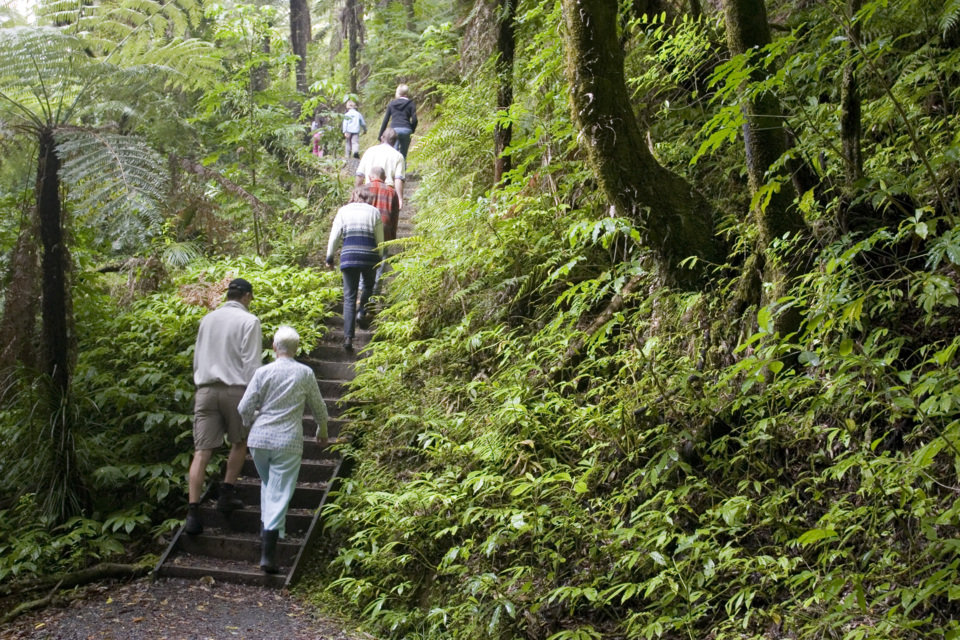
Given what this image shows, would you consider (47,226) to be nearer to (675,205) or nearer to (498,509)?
(498,509)

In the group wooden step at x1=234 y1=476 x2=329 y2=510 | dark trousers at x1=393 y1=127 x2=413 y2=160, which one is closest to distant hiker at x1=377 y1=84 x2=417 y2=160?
dark trousers at x1=393 y1=127 x2=413 y2=160

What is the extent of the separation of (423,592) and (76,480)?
3497mm

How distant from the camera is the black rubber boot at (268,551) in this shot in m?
5.73

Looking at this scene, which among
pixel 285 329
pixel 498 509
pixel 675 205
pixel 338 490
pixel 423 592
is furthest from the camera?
pixel 338 490

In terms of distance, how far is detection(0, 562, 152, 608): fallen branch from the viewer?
5531mm

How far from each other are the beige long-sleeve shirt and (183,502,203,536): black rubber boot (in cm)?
105

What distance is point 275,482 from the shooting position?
581 centimetres

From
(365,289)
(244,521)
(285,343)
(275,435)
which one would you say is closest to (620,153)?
(285,343)

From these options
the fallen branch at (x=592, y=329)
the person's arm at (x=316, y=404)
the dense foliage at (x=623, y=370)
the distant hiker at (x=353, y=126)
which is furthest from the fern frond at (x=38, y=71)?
the distant hiker at (x=353, y=126)

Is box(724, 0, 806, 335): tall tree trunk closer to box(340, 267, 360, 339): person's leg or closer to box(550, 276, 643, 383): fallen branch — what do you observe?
box(550, 276, 643, 383): fallen branch

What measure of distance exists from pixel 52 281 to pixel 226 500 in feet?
8.22

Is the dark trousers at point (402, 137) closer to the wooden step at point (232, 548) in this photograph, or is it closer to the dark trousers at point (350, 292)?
the dark trousers at point (350, 292)

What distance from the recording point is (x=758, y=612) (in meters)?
3.44

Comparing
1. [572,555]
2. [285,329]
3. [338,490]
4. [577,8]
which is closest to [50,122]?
[285,329]
